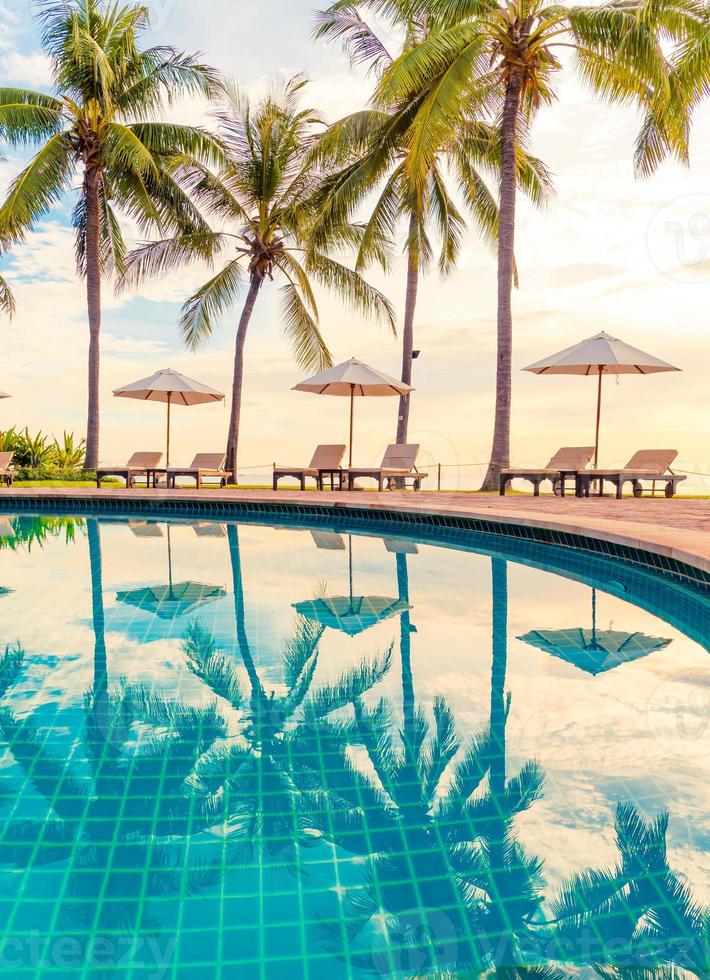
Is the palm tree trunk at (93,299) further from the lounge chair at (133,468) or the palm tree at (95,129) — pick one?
the lounge chair at (133,468)

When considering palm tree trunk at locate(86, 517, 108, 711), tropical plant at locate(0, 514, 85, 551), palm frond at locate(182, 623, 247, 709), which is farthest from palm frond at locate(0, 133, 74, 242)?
palm frond at locate(182, 623, 247, 709)

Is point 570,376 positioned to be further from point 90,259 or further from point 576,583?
point 90,259

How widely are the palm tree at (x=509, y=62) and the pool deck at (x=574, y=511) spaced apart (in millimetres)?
2300

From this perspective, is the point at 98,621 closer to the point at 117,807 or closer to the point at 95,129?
the point at 117,807

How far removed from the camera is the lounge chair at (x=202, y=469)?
1572cm

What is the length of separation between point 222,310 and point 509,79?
816cm

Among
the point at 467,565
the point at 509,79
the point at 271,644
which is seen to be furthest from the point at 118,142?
the point at 271,644

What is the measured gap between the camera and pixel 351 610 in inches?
214

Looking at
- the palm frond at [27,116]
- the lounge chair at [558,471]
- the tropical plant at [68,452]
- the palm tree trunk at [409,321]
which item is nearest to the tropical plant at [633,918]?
the lounge chair at [558,471]

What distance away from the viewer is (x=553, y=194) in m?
16.9

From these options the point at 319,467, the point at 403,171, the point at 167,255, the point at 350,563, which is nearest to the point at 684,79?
the point at 403,171

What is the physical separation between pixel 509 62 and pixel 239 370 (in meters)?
8.48

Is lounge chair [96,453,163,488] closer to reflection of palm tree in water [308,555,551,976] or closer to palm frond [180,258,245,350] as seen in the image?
palm frond [180,258,245,350]

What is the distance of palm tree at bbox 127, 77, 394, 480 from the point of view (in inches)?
711
